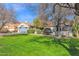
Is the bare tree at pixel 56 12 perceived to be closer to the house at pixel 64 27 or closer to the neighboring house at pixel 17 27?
the house at pixel 64 27

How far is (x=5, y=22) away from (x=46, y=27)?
356mm

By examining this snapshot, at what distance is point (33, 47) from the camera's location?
281 centimetres

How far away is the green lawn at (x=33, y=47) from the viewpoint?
280 cm

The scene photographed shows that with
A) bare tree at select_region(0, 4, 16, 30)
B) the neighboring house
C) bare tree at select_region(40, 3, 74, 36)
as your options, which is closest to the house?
bare tree at select_region(40, 3, 74, 36)

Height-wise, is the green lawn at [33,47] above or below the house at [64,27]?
below

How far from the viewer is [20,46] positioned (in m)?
2.81

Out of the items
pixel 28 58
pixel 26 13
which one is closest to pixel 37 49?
pixel 28 58

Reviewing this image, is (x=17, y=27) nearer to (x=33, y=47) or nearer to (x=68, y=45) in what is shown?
(x=33, y=47)

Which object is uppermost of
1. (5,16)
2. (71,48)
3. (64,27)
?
(5,16)

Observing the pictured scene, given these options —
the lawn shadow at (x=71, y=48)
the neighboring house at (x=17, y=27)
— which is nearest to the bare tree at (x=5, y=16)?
the neighboring house at (x=17, y=27)

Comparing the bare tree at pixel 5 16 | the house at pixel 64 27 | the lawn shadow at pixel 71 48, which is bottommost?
the lawn shadow at pixel 71 48

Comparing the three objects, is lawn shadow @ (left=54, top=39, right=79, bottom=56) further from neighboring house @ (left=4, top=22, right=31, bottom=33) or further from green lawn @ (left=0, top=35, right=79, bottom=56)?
neighboring house @ (left=4, top=22, right=31, bottom=33)

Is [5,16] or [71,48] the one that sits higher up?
[5,16]

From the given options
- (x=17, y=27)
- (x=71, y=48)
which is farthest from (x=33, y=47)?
(x=71, y=48)
